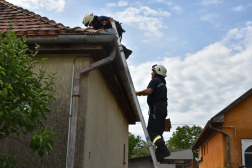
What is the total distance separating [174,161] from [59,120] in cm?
4120

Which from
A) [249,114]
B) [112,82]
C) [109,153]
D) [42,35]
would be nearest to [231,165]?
[249,114]

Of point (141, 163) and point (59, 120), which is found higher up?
point (59, 120)

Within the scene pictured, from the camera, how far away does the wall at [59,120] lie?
4.27 m

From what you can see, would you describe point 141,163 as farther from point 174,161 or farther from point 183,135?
point 183,135

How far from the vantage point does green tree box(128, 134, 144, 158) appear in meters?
71.6

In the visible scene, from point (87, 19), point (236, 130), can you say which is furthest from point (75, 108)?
point (236, 130)

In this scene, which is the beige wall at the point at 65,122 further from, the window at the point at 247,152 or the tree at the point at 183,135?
the tree at the point at 183,135

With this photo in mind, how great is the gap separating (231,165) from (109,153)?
5388mm

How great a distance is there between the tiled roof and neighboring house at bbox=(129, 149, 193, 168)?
33976 mm

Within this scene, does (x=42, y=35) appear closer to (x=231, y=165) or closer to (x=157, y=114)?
(x=157, y=114)

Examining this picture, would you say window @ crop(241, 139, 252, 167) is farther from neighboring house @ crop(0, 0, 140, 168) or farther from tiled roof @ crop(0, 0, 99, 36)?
tiled roof @ crop(0, 0, 99, 36)

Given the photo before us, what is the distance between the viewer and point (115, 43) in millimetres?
4660

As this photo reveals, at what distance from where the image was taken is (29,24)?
5133 mm

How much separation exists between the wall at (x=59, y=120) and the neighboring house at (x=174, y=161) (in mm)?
34859
